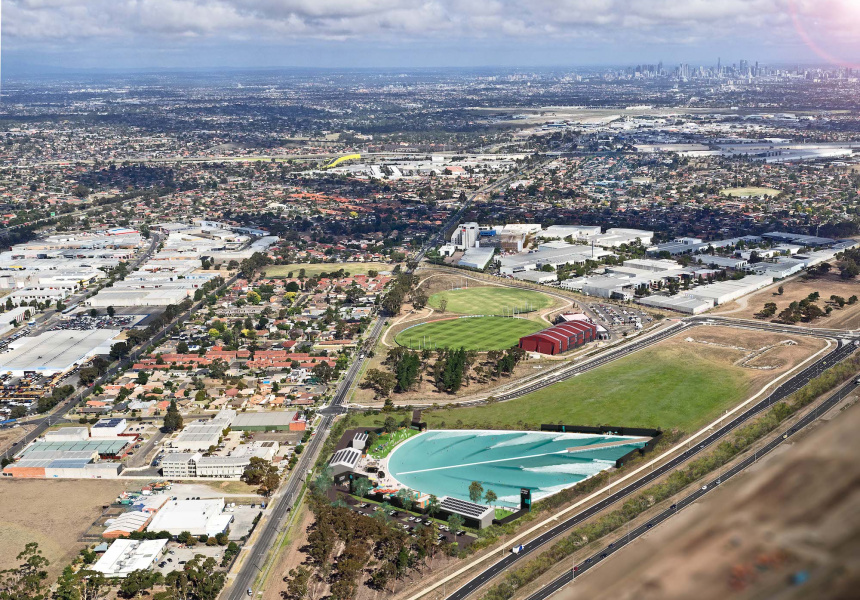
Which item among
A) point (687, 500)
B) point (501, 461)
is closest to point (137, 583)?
point (501, 461)

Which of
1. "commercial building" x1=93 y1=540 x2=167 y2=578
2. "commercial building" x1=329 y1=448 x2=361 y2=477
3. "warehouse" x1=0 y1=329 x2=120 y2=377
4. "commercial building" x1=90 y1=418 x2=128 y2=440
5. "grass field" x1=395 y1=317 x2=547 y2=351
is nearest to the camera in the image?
"commercial building" x1=93 y1=540 x2=167 y2=578

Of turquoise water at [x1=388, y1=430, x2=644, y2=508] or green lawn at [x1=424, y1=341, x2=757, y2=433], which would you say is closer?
turquoise water at [x1=388, y1=430, x2=644, y2=508]

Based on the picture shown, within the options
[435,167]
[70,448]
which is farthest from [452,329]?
[435,167]

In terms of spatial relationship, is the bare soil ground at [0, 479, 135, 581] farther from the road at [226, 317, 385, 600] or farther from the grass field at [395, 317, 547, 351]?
the grass field at [395, 317, 547, 351]

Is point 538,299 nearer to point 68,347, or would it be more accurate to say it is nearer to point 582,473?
point 582,473

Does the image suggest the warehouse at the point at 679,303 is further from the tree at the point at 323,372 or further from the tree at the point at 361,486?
the tree at the point at 361,486

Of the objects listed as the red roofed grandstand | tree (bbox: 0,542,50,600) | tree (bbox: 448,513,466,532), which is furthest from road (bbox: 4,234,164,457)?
the red roofed grandstand
